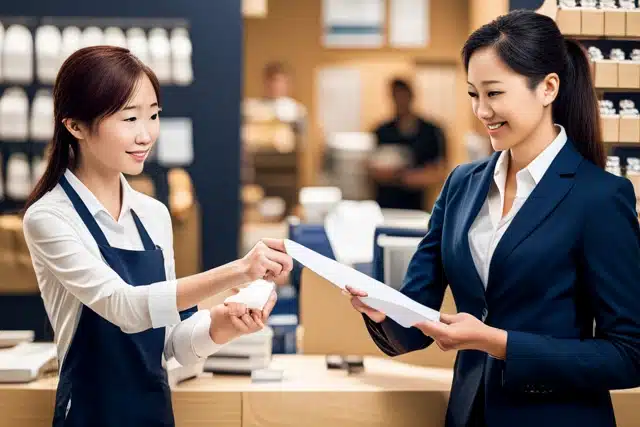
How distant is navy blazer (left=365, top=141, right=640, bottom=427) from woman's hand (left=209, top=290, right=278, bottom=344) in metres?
0.52

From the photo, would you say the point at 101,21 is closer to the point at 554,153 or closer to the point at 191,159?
the point at 191,159

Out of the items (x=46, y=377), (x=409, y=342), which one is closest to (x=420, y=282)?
(x=409, y=342)

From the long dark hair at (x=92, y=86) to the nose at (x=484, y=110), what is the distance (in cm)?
87

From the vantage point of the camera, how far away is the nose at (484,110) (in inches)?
91.9

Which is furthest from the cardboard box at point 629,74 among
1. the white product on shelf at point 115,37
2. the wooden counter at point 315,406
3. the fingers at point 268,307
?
the white product on shelf at point 115,37

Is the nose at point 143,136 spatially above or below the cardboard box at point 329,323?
above

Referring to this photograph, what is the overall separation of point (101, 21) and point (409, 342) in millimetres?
5123

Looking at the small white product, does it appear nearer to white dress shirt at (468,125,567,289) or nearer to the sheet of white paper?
the sheet of white paper

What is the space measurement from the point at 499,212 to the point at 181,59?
475 cm

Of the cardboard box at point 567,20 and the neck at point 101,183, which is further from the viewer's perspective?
the cardboard box at point 567,20

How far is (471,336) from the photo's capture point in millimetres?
2238

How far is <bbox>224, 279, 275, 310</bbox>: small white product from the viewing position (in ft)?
8.20

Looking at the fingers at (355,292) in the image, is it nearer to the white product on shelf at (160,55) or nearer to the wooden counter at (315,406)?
the wooden counter at (315,406)

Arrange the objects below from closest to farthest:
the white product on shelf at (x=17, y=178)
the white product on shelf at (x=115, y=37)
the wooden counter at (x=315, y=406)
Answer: the wooden counter at (x=315, y=406) < the white product on shelf at (x=115, y=37) < the white product on shelf at (x=17, y=178)
